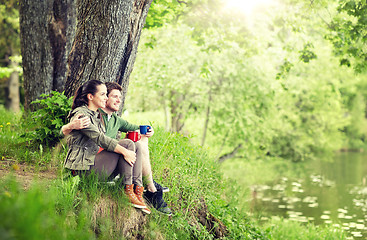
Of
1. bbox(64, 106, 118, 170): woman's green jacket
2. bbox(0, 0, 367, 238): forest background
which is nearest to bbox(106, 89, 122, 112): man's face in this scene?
bbox(64, 106, 118, 170): woman's green jacket

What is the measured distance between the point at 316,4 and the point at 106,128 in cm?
694

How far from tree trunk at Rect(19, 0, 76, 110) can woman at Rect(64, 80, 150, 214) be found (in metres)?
3.71

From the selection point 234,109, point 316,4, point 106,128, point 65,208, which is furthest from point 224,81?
point 65,208

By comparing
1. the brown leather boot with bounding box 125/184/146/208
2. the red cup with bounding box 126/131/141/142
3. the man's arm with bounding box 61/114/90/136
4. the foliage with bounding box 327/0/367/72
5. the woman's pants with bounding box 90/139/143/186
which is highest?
the foliage with bounding box 327/0/367/72

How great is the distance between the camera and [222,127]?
17.7 metres

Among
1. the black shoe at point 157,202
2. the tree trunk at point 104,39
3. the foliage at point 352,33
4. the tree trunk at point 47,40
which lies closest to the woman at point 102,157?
the black shoe at point 157,202

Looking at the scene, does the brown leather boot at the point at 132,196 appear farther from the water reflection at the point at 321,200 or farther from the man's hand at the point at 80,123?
the water reflection at the point at 321,200

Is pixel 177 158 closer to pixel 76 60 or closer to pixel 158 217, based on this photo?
pixel 158 217

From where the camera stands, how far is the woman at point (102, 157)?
4344 millimetres

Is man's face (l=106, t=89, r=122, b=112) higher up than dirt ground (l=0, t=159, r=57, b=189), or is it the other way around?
man's face (l=106, t=89, r=122, b=112)

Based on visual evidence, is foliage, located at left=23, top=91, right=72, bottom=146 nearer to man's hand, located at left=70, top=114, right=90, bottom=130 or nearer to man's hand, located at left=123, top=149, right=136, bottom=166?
man's hand, located at left=70, top=114, right=90, bottom=130

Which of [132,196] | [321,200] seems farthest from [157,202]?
[321,200]

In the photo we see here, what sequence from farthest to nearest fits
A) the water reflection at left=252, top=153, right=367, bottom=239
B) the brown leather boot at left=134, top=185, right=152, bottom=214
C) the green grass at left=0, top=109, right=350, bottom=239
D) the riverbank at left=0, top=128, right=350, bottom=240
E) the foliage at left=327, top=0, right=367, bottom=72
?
the water reflection at left=252, top=153, right=367, bottom=239
the foliage at left=327, top=0, right=367, bottom=72
the brown leather boot at left=134, top=185, right=152, bottom=214
the riverbank at left=0, top=128, right=350, bottom=240
the green grass at left=0, top=109, right=350, bottom=239

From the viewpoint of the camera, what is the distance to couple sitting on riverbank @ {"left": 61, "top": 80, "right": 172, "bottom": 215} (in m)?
4.34
